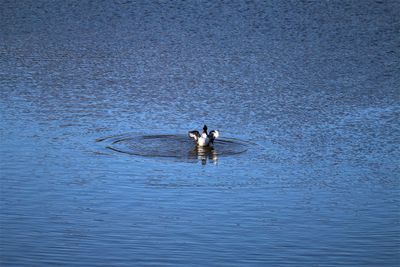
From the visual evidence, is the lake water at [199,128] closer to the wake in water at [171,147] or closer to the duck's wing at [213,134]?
the wake in water at [171,147]

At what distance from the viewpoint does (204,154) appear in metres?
17.8

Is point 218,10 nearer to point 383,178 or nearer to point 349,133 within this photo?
point 349,133

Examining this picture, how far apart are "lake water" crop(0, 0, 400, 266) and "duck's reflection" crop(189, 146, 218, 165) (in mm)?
67

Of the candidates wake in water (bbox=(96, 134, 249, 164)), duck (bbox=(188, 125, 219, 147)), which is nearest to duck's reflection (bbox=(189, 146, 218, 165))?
wake in water (bbox=(96, 134, 249, 164))

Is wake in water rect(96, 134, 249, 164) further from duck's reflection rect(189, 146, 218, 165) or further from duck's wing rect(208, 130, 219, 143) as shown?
duck's wing rect(208, 130, 219, 143)

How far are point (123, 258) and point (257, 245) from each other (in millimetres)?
1966

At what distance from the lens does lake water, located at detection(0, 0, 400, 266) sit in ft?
43.2

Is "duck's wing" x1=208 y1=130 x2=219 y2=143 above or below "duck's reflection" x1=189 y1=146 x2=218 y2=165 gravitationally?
above

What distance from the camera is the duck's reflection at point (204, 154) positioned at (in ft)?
57.4

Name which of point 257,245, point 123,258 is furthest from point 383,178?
point 123,258

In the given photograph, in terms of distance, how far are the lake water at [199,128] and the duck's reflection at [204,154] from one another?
2.6 inches

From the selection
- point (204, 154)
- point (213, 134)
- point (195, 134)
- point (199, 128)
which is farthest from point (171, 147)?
point (199, 128)

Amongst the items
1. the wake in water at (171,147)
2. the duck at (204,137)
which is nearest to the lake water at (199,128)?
the wake in water at (171,147)

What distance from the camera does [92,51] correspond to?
26.0m
